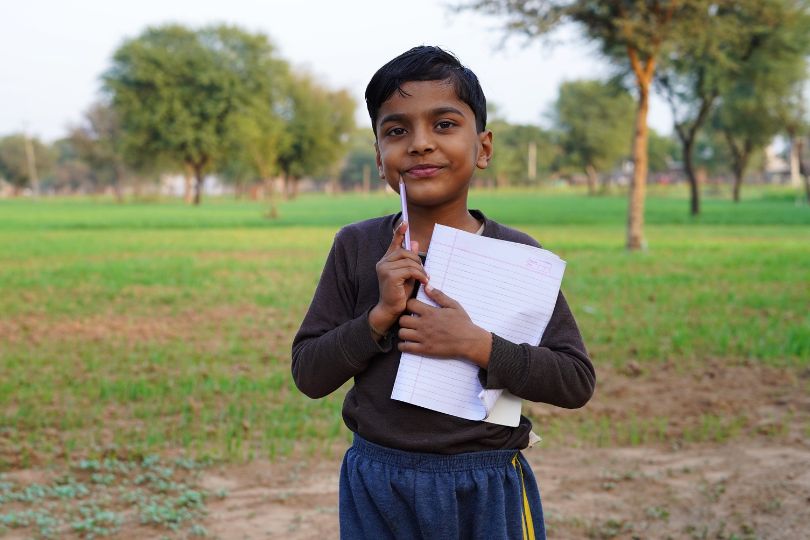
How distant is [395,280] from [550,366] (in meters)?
0.38

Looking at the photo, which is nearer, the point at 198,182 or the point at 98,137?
the point at 198,182

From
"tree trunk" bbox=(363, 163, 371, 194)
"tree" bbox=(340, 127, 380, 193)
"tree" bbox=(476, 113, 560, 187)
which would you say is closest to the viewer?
"tree" bbox=(476, 113, 560, 187)

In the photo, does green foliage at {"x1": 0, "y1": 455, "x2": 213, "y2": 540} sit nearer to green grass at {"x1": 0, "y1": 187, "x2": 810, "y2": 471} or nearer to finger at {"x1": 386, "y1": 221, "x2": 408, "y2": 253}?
green grass at {"x1": 0, "y1": 187, "x2": 810, "y2": 471}

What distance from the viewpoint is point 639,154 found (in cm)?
1608

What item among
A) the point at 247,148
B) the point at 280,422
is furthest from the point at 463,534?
the point at 247,148

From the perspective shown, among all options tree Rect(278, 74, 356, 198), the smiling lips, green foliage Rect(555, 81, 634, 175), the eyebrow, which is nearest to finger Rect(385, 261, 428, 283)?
the smiling lips

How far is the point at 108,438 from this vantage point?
5.15 m

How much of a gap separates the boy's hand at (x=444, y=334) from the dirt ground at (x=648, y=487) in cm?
228

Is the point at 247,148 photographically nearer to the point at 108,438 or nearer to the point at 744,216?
the point at 744,216

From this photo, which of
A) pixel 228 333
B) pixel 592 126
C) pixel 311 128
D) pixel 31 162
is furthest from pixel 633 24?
pixel 31 162

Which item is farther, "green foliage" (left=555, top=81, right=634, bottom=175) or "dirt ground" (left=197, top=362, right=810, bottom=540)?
"green foliage" (left=555, top=81, right=634, bottom=175)

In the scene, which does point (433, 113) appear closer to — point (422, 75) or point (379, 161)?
point (422, 75)

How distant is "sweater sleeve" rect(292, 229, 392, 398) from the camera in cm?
179

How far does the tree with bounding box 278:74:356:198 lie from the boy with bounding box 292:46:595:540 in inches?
2657
